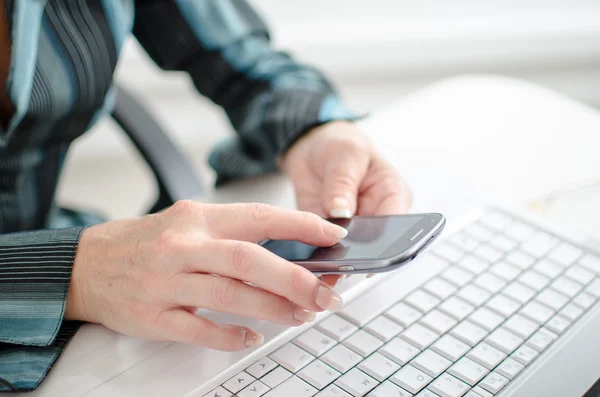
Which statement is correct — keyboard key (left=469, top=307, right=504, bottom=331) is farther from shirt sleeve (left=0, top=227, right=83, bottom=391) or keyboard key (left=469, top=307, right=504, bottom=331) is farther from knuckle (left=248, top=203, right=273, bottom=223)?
shirt sleeve (left=0, top=227, right=83, bottom=391)

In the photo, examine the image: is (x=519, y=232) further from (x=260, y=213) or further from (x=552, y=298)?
(x=260, y=213)

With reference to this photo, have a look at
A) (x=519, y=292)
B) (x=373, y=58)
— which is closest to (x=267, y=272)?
(x=519, y=292)

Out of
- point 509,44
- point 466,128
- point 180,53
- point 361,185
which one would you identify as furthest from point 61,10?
point 509,44

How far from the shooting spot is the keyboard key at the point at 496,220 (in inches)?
24.0

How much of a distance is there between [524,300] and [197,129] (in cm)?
125

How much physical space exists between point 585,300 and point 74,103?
0.53 metres

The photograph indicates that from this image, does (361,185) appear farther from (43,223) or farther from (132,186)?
(132,186)

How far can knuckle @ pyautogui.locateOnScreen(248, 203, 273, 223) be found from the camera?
→ 48 centimetres

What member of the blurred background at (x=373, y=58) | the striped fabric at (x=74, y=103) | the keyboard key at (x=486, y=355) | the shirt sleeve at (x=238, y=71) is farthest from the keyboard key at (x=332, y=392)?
the blurred background at (x=373, y=58)

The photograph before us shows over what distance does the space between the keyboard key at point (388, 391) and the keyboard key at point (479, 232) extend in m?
0.21

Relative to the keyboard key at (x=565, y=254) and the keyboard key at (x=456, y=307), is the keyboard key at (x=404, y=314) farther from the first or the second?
the keyboard key at (x=565, y=254)

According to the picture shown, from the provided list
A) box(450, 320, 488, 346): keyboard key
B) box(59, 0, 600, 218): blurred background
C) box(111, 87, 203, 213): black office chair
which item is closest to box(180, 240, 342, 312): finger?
box(450, 320, 488, 346): keyboard key

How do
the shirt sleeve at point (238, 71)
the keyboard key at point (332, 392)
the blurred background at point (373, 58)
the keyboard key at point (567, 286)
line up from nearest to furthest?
1. the keyboard key at point (332, 392)
2. the keyboard key at point (567, 286)
3. the shirt sleeve at point (238, 71)
4. the blurred background at point (373, 58)

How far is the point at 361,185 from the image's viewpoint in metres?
0.63
